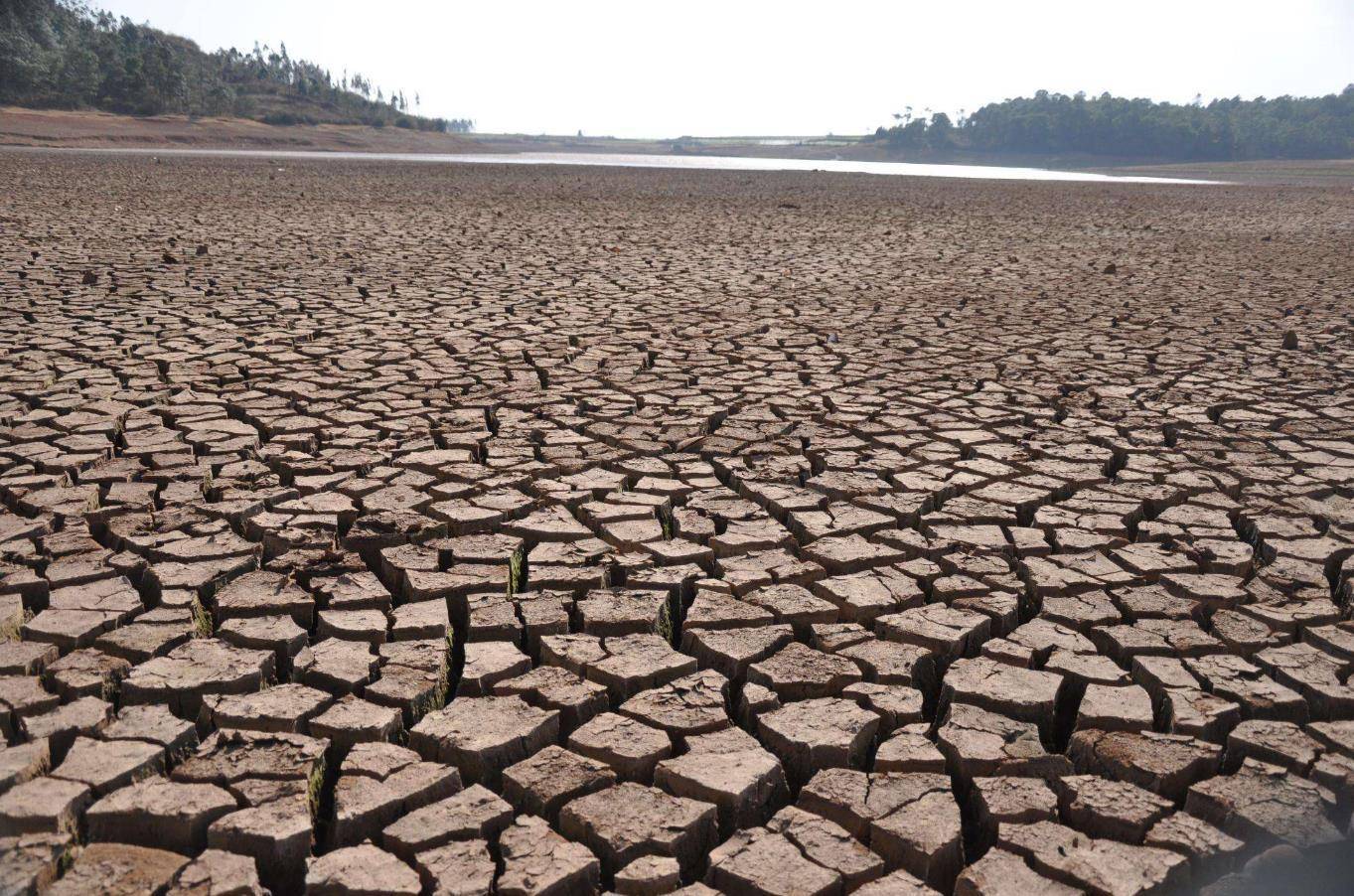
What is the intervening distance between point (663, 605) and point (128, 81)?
54695 millimetres

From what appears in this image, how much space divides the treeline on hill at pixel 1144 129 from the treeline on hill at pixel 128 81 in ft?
136

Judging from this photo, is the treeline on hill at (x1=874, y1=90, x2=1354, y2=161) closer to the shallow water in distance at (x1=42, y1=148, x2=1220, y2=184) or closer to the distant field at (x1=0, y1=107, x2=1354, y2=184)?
the distant field at (x1=0, y1=107, x2=1354, y2=184)

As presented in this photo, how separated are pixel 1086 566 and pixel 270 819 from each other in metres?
2.08

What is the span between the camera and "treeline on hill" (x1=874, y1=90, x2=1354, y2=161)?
65500 millimetres

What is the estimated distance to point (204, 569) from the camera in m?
2.51

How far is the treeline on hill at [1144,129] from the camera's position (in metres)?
65.5

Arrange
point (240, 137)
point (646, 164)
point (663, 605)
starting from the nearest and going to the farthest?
point (663, 605)
point (646, 164)
point (240, 137)

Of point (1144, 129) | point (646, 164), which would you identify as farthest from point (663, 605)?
point (1144, 129)

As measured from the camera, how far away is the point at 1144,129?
68125mm

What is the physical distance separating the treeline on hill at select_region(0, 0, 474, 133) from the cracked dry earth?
4512cm

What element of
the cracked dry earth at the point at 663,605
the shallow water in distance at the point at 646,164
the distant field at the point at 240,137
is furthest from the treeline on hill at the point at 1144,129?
the cracked dry earth at the point at 663,605

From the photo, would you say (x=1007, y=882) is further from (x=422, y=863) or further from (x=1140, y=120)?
(x=1140, y=120)

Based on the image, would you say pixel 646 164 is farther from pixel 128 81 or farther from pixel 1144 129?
pixel 1144 129

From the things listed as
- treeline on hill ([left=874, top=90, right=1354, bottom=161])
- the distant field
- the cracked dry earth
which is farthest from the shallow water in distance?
treeline on hill ([left=874, top=90, right=1354, bottom=161])
